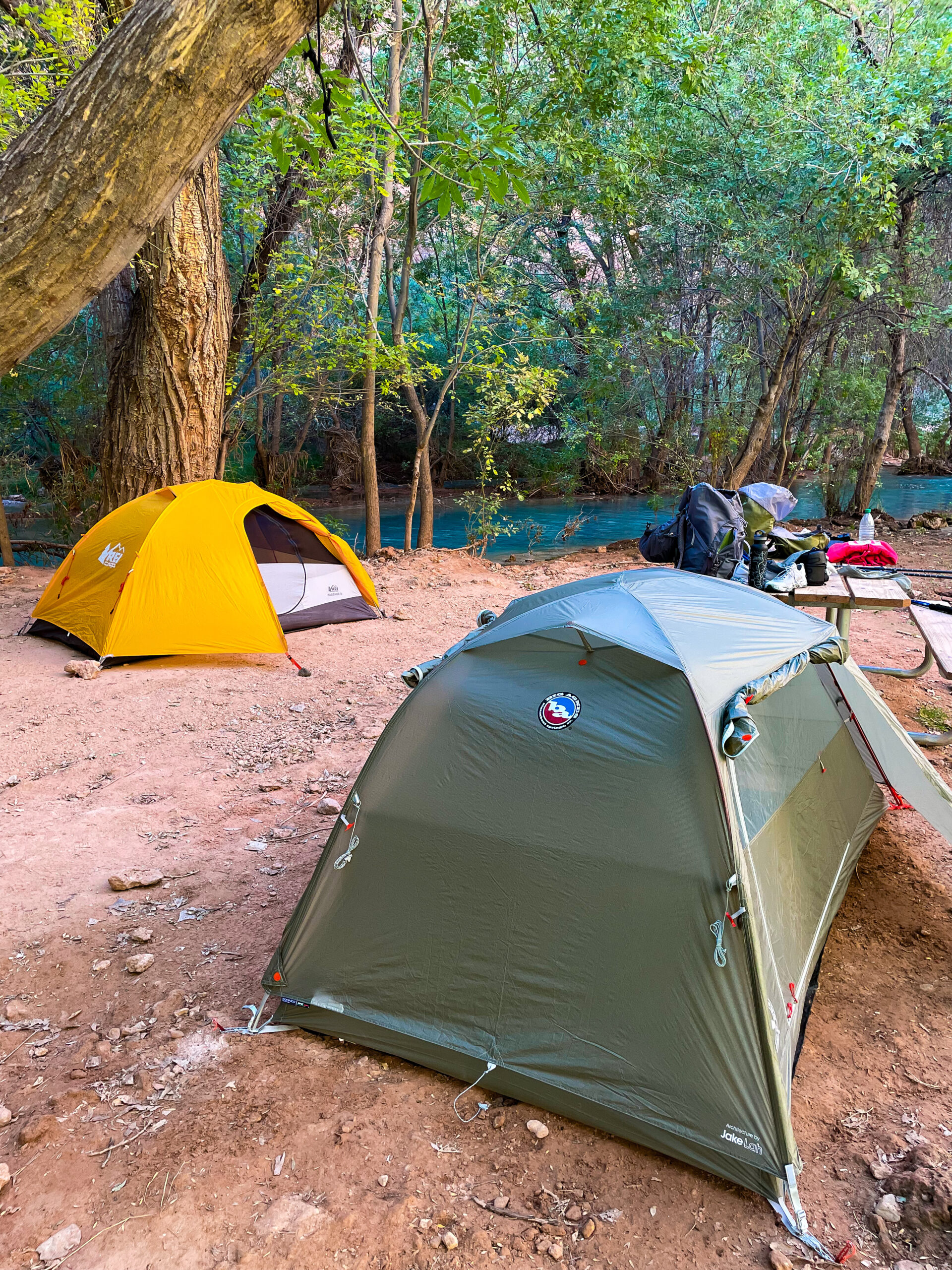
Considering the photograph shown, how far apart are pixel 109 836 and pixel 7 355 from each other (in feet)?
10.3

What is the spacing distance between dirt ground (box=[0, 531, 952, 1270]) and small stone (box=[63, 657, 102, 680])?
2.01m

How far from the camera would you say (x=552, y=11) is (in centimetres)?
1211

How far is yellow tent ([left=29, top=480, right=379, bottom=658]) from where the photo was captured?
670 cm

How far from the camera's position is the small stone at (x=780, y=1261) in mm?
2035

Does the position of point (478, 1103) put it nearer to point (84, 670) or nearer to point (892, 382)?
point (84, 670)

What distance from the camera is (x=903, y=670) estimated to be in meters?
6.20

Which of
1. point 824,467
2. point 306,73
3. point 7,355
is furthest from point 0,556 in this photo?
point 824,467

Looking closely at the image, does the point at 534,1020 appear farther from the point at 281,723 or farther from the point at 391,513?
the point at 391,513

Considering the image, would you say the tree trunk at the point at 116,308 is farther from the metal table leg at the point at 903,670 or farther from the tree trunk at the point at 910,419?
the tree trunk at the point at 910,419

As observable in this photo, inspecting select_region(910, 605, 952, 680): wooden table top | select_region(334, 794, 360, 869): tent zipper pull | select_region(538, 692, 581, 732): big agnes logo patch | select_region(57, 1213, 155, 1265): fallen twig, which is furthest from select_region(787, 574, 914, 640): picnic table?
select_region(57, 1213, 155, 1265): fallen twig

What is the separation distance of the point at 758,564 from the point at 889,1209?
3.72 metres

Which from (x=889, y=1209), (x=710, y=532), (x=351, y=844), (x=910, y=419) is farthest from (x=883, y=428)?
(x=889, y=1209)

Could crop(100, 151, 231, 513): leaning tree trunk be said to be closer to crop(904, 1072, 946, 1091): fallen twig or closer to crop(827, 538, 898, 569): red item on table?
crop(827, 538, 898, 569): red item on table

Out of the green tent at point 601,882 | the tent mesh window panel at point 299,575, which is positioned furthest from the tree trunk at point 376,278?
the green tent at point 601,882
